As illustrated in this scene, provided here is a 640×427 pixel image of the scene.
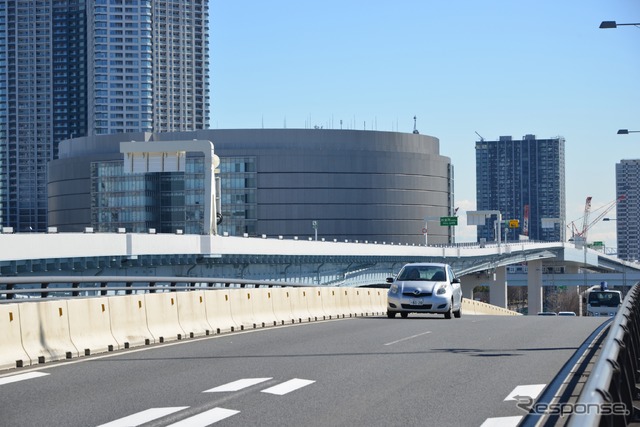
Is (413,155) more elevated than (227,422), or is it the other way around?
(413,155)

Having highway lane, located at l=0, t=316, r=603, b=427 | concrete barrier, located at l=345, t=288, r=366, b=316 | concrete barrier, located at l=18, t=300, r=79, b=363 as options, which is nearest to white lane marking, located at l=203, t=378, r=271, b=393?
highway lane, located at l=0, t=316, r=603, b=427

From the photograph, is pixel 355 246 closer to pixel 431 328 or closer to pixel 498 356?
pixel 431 328

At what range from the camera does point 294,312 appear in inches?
1202

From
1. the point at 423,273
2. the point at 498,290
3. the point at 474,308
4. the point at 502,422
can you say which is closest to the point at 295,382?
the point at 502,422

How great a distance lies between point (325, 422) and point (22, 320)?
24.1ft

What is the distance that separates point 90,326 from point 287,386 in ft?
19.9

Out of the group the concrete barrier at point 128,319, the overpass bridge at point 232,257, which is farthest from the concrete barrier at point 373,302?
the overpass bridge at point 232,257

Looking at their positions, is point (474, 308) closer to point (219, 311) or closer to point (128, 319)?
point (219, 311)

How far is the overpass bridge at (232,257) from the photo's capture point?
47.8 meters

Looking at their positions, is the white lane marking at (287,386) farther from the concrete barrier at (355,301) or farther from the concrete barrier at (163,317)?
the concrete barrier at (355,301)

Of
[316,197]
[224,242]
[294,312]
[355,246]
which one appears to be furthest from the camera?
[316,197]

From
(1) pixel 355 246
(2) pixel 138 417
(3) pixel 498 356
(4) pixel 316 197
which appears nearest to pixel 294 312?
(3) pixel 498 356

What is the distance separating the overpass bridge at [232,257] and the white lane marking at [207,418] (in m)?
12.5

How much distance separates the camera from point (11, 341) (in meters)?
15.9
